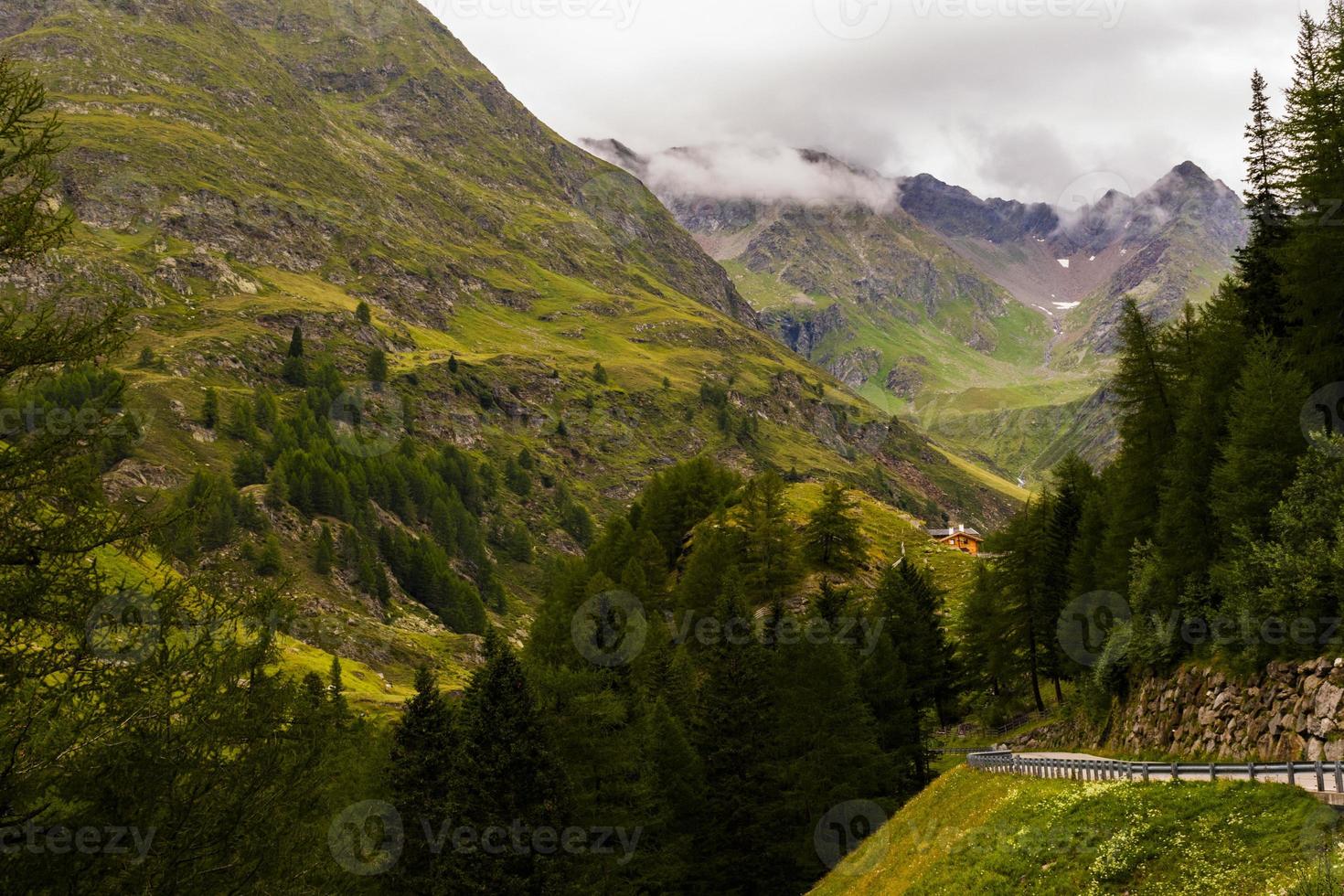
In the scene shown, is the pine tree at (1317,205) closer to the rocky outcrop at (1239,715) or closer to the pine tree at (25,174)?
the rocky outcrop at (1239,715)

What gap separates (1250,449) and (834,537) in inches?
2006

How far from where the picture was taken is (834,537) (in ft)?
279

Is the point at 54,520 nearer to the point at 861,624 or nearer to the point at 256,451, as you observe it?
the point at 861,624

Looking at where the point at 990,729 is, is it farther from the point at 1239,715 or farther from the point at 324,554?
the point at 324,554

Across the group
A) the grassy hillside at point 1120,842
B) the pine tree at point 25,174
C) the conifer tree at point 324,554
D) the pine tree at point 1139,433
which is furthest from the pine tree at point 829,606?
the conifer tree at point 324,554

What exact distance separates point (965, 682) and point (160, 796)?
190 feet

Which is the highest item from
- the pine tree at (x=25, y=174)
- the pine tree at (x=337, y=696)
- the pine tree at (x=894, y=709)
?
the pine tree at (x=25, y=174)

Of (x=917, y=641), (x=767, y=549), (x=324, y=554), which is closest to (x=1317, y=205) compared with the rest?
(x=917, y=641)

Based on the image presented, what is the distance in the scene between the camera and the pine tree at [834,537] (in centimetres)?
8431

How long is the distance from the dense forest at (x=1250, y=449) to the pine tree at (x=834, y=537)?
29.6 metres

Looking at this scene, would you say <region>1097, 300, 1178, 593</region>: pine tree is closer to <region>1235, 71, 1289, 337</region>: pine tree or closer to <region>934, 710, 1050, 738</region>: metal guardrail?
<region>1235, 71, 1289, 337</region>: pine tree

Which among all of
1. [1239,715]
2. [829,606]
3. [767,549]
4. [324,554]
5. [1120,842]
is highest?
[324,554]

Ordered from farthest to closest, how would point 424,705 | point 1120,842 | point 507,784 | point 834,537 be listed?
point 834,537
point 424,705
point 507,784
point 1120,842

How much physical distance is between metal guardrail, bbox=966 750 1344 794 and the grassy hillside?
569mm
